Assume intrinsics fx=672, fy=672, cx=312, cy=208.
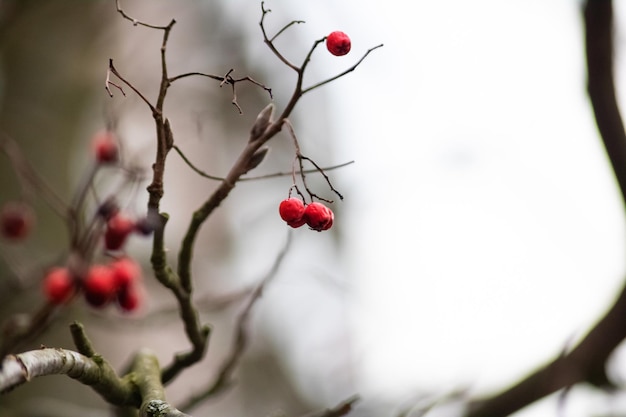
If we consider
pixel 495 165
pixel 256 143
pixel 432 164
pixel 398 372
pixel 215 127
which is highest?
pixel 215 127

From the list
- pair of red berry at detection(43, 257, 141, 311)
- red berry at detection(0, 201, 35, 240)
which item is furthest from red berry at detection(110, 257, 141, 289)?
red berry at detection(0, 201, 35, 240)

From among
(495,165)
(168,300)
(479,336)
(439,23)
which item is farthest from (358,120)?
(168,300)

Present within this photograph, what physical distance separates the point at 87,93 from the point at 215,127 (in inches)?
16.9

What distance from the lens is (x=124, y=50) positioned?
202 cm

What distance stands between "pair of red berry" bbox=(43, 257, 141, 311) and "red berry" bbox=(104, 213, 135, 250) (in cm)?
5

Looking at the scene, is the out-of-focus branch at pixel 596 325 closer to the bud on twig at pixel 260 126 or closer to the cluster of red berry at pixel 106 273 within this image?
the bud on twig at pixel 260 126

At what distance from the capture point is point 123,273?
1002 mm

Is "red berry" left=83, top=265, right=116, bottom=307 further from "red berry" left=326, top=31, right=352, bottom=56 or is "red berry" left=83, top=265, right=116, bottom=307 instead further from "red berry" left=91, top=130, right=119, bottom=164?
"red berry" left=326, top=31, right=352, bottom=56

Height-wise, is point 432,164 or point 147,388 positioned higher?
point 432,164

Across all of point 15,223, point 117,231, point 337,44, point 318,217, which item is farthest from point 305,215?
point 15,223

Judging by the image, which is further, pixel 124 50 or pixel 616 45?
pixel 124 50

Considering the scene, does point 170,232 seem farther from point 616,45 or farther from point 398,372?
point 616,45

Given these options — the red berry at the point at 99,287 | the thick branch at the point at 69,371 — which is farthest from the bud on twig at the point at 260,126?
the red berry at the point at 99,287

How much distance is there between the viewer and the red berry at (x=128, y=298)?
1.01m
